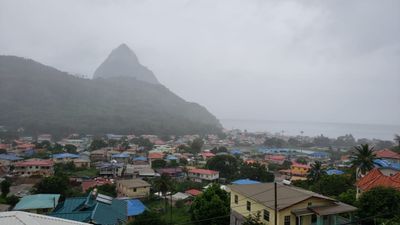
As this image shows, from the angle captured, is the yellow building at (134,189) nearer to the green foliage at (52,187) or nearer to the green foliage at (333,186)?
the green foliage at (52,187)

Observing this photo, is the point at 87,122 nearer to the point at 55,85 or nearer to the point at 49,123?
the point at 49,123

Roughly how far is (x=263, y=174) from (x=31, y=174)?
35.8m

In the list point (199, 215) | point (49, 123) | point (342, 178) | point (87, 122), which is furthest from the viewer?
point (87, 122)

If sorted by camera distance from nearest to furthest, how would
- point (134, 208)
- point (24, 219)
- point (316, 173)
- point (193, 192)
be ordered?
1. point (24, 219)
2. point (134, 208)
3. point (316, 173)
4. point (193, 192)

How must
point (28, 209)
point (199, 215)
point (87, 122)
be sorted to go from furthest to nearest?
point (87, 122) → point (28, 209) → point (199, 215)

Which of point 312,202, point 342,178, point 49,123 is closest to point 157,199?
point 342,178

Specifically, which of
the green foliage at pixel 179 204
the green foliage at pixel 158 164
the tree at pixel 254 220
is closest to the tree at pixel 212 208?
the tree at pixel 254 220

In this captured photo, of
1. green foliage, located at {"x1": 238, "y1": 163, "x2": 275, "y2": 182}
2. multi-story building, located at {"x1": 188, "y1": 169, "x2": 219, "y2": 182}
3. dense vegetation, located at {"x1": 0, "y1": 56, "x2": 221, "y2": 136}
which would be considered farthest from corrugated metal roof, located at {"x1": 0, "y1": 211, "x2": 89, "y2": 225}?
dense vegetation, located at {"x1": 0, "y1": 56, "x2": 221, "y2": 136}

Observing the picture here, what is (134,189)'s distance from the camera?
34625mm

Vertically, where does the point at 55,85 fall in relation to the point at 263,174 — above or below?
above

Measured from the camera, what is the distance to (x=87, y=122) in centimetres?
12362

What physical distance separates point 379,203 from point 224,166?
3405 centimetres

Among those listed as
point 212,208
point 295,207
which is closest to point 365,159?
point 212,208

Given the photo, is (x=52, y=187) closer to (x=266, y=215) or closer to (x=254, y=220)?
(x=254, y=220)
